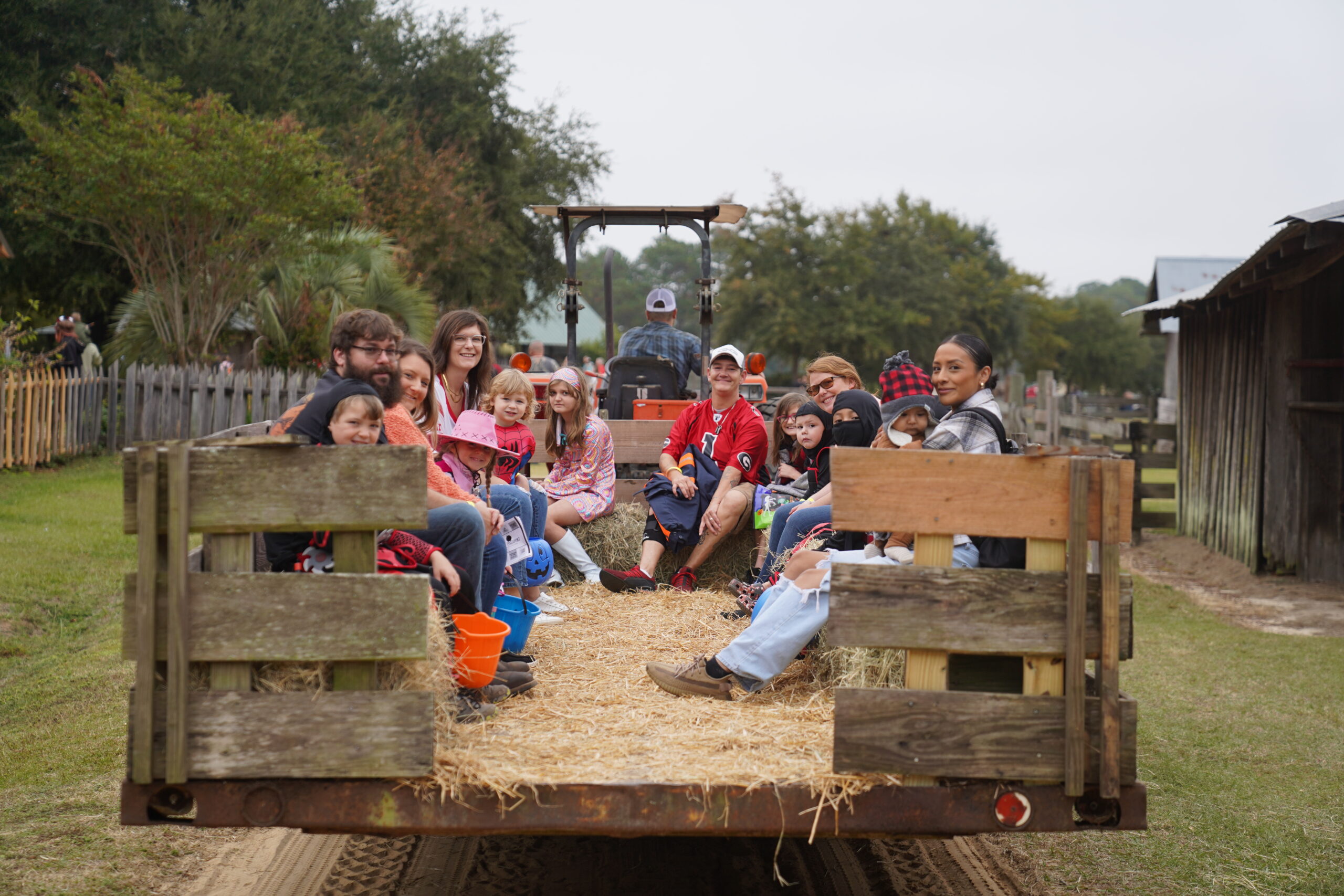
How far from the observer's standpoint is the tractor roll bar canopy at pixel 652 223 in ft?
28.1

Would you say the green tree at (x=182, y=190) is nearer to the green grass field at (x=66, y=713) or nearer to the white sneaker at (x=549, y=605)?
the green grass field at (x=66, y=713)

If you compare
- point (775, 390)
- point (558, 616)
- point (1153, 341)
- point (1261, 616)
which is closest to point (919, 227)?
point (1153, 341)

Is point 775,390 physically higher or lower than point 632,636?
higher

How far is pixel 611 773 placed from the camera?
110 inches

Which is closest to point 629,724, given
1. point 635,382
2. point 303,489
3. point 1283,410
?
point 303,489

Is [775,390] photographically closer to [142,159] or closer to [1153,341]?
[142,159]

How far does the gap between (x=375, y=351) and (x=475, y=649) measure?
3.35 feet

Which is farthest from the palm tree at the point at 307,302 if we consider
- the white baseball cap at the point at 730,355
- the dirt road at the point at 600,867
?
the dirt road at the point at 600,867

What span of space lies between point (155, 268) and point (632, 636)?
15230 mm

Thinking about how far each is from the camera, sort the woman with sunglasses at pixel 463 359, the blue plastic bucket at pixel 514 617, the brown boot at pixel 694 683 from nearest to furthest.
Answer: the brown boot at pixel 694 683 < the blue plastic bucket at pixel 514 617 < the woman with sunglasses at pixel 463 359

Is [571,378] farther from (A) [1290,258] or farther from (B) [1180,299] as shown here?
(B) [1180,299]

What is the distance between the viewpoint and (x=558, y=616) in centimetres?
531

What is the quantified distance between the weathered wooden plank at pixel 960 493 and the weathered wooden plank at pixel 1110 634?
0.03m

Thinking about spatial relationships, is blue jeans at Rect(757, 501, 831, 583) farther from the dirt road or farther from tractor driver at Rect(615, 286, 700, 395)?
tractor driver at Rect(615, 286, 700, 395)
